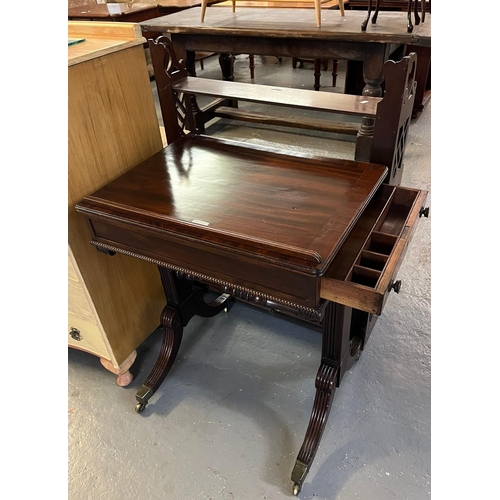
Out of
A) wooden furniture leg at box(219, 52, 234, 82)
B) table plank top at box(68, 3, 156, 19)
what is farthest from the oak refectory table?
table plank top at box(68, 3, 156, 19)

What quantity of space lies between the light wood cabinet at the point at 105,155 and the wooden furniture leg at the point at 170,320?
114 millimetres

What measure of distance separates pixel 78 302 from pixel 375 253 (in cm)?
93

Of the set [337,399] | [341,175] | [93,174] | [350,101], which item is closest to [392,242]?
[341,175]

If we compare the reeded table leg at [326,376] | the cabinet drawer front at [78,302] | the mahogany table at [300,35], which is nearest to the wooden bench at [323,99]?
the reeded table leg at [326,376]

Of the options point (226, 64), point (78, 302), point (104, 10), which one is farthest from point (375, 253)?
point (104, 10)

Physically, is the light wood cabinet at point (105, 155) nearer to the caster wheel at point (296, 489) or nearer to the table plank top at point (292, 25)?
the caster wheel at point (296, 489)

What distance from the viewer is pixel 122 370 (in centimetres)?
149

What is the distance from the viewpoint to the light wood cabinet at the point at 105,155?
1.08 metres

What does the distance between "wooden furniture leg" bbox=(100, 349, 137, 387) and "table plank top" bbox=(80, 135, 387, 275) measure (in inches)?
26.6

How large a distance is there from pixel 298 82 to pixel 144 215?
3.82 metres

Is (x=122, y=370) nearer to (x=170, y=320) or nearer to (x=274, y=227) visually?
(x=170, y=320)

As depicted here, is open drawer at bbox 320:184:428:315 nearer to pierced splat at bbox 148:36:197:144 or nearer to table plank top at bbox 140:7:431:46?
pierced splat at bbox 148:36:197:144

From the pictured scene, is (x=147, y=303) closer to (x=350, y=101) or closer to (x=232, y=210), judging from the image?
(x=232, y=210)

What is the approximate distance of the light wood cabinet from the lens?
3.55ft
